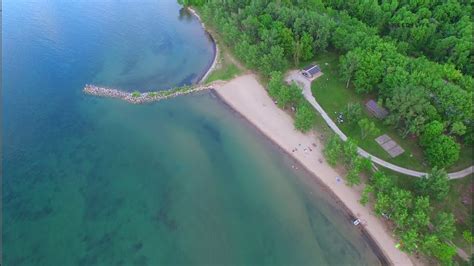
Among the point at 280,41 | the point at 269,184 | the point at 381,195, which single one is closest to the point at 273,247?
the point at 269,184

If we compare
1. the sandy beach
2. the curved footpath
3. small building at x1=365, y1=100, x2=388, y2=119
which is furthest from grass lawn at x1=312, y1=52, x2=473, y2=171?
the sandy beach

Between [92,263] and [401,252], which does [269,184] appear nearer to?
[401,252]

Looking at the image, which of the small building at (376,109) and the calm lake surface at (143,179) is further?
the small building at (376,109)

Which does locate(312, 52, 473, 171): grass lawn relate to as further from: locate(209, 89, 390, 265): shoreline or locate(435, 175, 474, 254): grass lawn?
locate(209, 89, 390, 265): shoreline

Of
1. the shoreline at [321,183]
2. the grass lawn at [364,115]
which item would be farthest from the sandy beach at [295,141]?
the grass lawn at [364,115]

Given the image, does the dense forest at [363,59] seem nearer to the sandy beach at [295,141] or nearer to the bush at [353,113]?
the bush at [353,113]

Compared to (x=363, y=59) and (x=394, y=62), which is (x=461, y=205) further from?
(x=363, y=59)

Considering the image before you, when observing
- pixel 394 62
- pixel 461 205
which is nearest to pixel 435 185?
pixel 461 205
